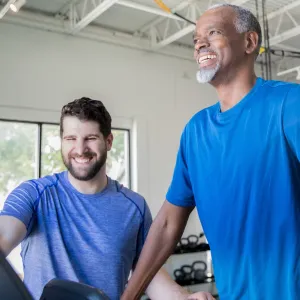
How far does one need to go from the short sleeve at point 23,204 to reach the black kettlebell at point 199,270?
4.78 metres

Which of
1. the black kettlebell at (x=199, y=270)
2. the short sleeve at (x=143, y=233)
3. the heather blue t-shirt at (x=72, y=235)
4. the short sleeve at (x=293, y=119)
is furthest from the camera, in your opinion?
the black kettlebell at (x=199, y=270)

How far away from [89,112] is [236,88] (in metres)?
0.57

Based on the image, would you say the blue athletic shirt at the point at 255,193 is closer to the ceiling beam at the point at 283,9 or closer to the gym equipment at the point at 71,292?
the gym equipment at the point at 71,292

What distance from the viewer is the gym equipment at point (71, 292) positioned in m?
0.61

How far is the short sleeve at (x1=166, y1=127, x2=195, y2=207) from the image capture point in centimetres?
148

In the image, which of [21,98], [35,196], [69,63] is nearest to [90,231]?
[35,196]

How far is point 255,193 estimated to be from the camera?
1205 millimetres

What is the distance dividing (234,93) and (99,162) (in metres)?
0.58

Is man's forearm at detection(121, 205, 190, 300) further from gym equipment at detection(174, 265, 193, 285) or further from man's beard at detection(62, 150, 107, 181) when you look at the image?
gym equipment at detection(174, 265, 193, 285)

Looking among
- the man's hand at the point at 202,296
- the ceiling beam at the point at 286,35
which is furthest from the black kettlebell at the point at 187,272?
the man's hand at the point at 202,296

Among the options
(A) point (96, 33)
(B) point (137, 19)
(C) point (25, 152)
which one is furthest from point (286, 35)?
(C) point (25, 152)

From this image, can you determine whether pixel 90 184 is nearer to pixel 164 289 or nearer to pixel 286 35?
pixel 164 289

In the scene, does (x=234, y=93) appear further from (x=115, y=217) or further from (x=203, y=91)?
(x=203, y=91)

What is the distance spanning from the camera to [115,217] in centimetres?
167
